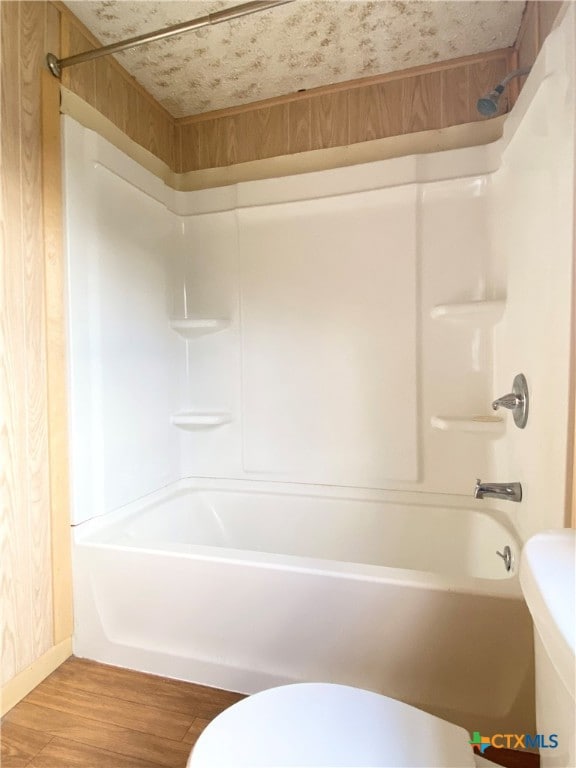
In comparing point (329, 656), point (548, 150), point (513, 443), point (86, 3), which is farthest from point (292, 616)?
→ point (86, 3)

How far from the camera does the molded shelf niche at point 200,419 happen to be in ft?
6.83

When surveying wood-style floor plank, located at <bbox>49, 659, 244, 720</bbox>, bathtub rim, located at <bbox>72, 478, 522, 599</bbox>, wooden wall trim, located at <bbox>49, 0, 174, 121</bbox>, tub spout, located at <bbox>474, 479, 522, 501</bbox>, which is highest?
wooden wall trim, located at <bbox>49, 0, 174, 121</bbox>

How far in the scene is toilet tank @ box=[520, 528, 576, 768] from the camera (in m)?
0.47

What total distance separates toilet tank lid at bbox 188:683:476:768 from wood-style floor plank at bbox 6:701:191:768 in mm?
551

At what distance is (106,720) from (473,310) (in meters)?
1.84

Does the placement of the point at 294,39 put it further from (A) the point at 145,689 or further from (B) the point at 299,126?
(A) the point at 145,689

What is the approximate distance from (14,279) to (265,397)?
3.68 feet

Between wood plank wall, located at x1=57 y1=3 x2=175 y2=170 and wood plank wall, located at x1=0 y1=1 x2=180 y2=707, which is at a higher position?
wood plank wall, located at x1=57 y1=3 x2=175 y2=170

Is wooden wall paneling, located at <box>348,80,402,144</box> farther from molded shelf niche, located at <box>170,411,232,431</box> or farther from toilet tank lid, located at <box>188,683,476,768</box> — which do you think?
toilet tank lid, located at <box>188,683,476,768</box>

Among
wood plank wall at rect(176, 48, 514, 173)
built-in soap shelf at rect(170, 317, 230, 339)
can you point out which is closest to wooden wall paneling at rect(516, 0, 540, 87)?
wood plank wall at rect(176, 48, 514, 173)

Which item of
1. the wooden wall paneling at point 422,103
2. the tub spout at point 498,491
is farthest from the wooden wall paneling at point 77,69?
the tub spout at point 498,491

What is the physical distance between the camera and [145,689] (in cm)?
134

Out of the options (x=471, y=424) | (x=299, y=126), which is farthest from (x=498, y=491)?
(x=299, y=126)

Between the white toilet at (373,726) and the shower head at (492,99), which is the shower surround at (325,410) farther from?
the white toilet at (373,726)
